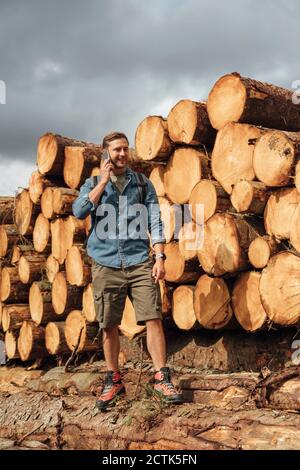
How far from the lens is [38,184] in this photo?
283 inches

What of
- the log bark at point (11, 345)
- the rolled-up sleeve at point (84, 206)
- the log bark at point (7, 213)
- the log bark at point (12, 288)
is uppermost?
the log bark at point (7, 213)

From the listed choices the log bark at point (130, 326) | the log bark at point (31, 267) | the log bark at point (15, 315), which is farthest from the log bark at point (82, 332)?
the log bark at point (15, 315)

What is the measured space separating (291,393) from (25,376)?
4227 millimetres

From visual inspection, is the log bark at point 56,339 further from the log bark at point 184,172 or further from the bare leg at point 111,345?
the bare leg at point 111,345

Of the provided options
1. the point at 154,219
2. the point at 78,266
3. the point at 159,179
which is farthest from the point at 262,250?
the point at 78,266

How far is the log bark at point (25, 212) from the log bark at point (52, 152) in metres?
0.54

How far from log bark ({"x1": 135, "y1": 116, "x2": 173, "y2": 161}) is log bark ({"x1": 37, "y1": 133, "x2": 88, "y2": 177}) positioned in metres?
1.19

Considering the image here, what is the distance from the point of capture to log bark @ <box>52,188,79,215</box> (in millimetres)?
6727

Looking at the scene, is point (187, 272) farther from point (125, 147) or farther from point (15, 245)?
point (15, 245)

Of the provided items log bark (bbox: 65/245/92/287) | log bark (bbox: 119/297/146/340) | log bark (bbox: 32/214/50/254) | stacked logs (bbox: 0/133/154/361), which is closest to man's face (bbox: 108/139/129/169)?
Result: stacked logs (bbox: 0/133/154/361)

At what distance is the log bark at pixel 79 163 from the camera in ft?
21.8

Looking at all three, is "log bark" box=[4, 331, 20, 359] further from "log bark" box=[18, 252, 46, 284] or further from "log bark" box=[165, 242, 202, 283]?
"log bark" box=[165, 242, 202, 283]

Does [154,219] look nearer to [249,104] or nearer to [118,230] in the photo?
[118,230]

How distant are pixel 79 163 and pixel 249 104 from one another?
2.21 m
